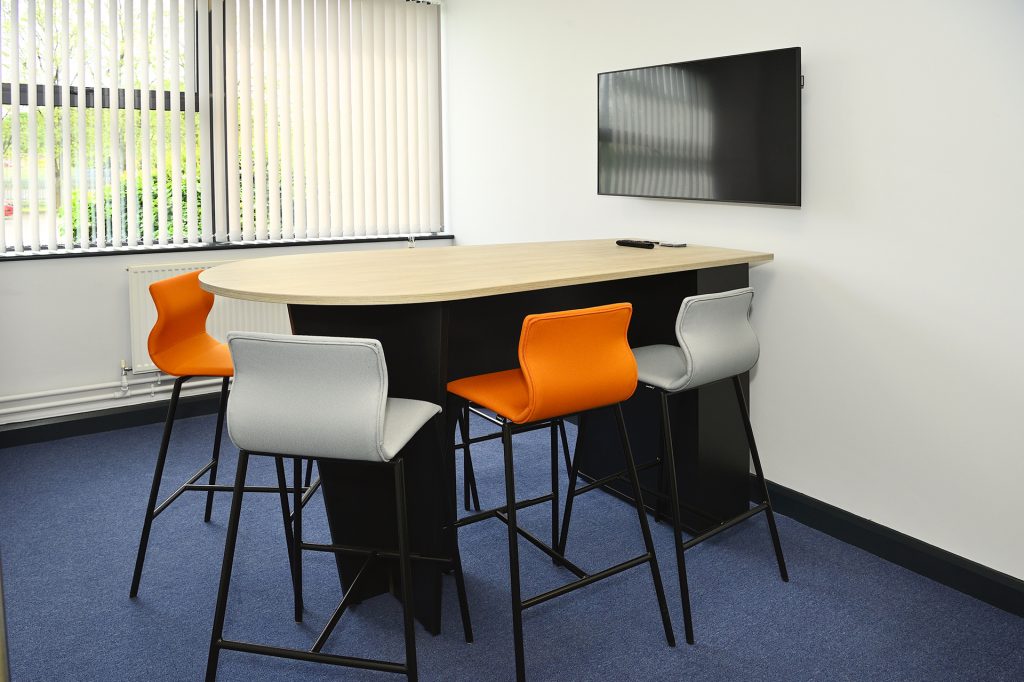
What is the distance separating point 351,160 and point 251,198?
2.30 ft

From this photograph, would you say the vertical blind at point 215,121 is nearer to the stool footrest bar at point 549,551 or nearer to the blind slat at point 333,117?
the blind slat at point 333,117

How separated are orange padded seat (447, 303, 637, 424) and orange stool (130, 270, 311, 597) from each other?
872mm

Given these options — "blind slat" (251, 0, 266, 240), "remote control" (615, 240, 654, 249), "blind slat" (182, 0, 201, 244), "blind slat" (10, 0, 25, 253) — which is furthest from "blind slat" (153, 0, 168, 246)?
"remote control" (615, 240, 654, 249)

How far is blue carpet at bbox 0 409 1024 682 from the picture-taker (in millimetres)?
2391

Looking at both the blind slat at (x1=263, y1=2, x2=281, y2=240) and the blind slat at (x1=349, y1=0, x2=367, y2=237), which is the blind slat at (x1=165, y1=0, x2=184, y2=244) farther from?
the blind slat at (x1=349, y1=0, x2=367, y2=237)

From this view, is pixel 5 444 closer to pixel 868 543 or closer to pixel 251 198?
pixel 251 198

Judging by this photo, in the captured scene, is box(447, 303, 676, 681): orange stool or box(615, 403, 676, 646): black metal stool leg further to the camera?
box(615, 403, 676, 646): black metal stool leg

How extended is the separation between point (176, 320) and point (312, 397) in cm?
123

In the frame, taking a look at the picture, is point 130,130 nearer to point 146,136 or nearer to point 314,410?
point 146,136

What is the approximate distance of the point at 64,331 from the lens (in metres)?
4.49

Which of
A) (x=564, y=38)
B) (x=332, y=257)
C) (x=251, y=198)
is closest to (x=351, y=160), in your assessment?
(x=251, y=198)

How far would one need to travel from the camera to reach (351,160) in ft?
17.4

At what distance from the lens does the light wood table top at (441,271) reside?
2.19m

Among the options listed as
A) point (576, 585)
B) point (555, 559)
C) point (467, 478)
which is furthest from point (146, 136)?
point (576, 585)
